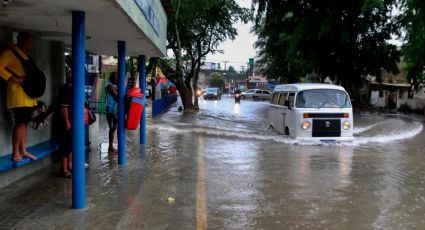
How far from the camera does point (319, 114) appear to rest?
1488 centimetres

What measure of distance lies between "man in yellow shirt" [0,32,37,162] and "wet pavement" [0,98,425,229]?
0.85 meters

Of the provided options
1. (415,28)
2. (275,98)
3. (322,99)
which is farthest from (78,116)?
(415,28)

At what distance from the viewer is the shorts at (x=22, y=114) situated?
752 cm

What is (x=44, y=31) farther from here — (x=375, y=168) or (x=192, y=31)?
(x=192, y=31)

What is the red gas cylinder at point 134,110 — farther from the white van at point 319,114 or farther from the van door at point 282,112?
the van door at point 282,112

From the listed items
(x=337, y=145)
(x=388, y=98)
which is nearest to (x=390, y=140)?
(x=337, y=145)

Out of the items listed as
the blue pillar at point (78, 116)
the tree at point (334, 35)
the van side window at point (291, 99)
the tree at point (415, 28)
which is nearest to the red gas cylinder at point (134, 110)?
the blue pillar at point (78, 116)

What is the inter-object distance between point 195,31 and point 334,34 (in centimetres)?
986

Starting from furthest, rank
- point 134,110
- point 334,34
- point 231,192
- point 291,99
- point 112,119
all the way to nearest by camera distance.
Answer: point 334,34
point 291,99
point 112,119
point 134,110
point 231,192

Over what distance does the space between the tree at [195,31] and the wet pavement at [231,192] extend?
60.4 ft

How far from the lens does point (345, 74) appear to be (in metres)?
37.2

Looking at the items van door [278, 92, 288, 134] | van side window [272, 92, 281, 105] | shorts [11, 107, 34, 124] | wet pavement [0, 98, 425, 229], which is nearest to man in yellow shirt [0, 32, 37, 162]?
shorts [11, 107, 34, 124]

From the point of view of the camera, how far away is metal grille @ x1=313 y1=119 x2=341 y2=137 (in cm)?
1488

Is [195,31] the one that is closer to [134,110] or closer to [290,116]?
[290,116]
